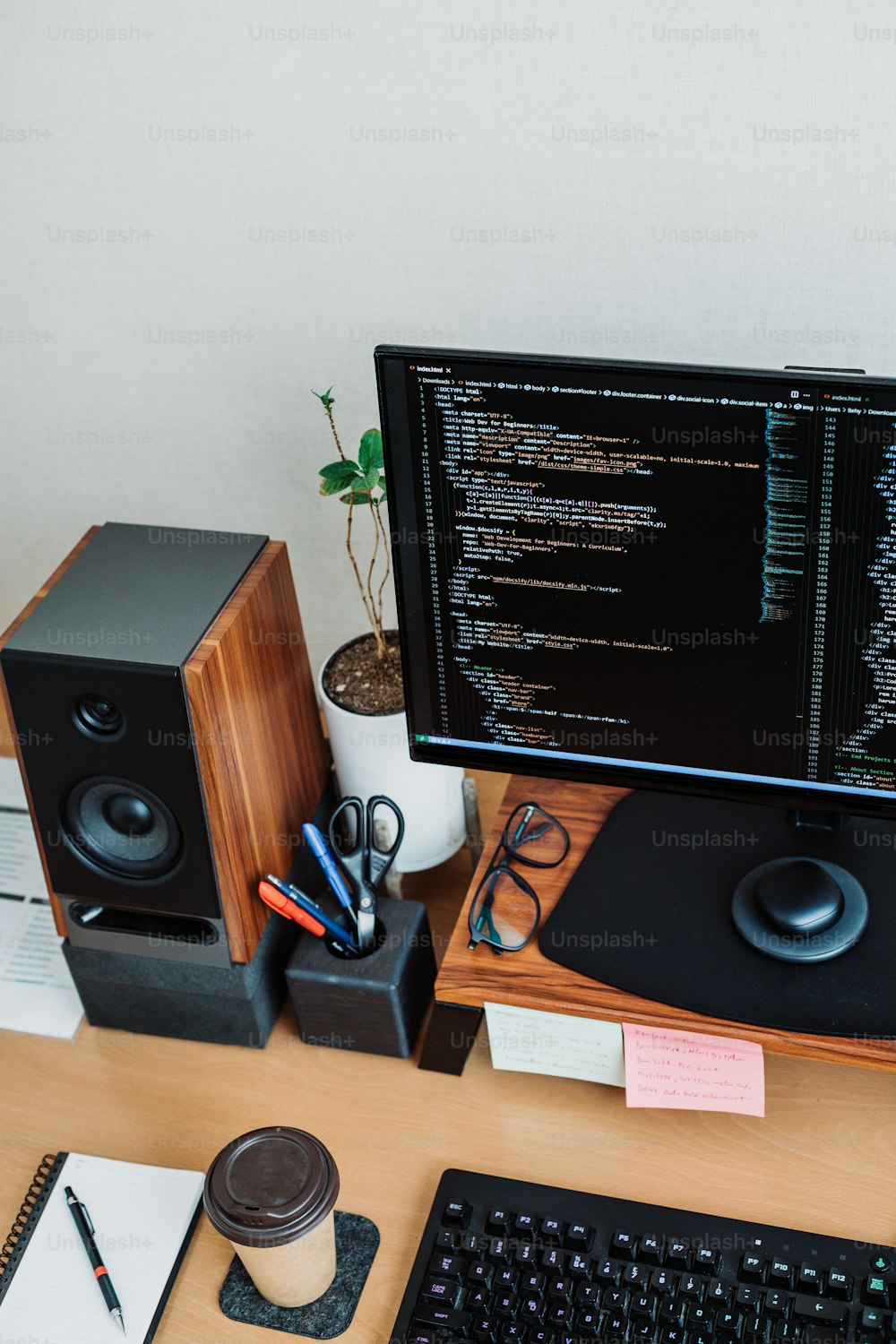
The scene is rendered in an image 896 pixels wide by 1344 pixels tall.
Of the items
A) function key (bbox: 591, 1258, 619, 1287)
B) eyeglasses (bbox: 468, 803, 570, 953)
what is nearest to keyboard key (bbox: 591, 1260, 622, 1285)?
function key (bbox: 591, 1258, 619, 1287)

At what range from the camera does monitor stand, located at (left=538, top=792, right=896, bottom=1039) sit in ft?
3.02

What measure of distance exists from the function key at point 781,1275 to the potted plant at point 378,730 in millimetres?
422

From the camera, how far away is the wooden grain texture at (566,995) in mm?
891

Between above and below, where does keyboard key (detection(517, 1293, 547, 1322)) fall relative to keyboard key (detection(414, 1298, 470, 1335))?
above

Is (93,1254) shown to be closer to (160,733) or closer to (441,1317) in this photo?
(441,1317)

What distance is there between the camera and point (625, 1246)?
2.81 feet

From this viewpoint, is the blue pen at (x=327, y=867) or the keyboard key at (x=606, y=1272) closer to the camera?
the keyboard key at (x=606, y=1272)

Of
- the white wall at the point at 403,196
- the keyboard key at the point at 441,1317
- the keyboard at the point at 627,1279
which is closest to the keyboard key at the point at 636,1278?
the keyboard at the point at 627,1279

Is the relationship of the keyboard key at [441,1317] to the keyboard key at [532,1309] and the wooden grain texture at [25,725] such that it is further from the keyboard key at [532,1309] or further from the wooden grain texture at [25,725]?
the wooden grain texture at [25,725]

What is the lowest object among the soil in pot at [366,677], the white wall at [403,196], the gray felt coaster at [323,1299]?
the gray felt coaster at [323,1299]

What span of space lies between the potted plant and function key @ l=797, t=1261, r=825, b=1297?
43 cm

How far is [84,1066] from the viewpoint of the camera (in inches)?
41.1

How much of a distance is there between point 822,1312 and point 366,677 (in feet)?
1.83

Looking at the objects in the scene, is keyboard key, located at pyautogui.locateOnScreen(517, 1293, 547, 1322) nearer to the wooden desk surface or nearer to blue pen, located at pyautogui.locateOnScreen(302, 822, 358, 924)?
the wooden desk surface
